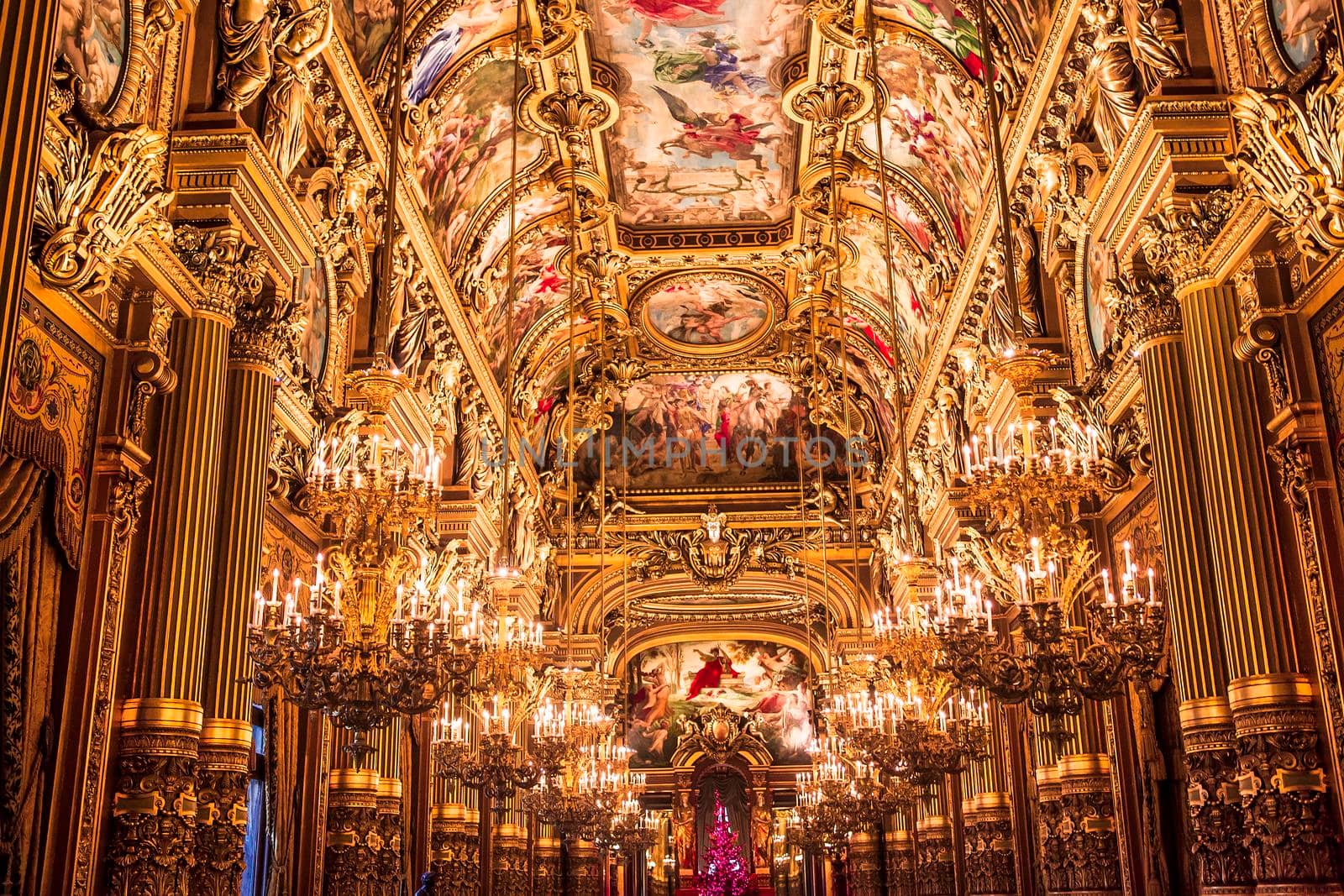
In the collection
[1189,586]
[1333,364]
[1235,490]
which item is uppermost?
[1333,364]

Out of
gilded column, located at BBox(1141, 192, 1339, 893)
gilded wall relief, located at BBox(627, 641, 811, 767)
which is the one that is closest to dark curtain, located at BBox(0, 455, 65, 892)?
gilded column, located at BBox(1141, 192, 1339, 893)

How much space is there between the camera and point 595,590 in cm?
2681

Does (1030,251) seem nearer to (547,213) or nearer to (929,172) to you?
(929,172)

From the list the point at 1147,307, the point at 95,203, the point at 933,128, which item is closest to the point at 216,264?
the point at 95,203

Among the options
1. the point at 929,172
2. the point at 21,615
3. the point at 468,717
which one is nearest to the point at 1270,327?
the point at 21,615

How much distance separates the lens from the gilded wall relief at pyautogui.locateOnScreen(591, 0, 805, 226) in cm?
1540

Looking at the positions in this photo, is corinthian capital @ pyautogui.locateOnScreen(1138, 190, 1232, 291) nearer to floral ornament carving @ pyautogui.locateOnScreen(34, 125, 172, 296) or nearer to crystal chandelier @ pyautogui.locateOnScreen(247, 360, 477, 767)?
crystal chandelier @ pyautogui.locateOnScreen(247, 360, 477, 767)

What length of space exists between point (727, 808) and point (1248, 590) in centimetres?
3022

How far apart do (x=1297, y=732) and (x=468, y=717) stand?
44.7 ft

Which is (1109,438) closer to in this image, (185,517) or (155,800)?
(185,517)

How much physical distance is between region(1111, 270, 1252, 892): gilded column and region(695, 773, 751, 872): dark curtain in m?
28.8

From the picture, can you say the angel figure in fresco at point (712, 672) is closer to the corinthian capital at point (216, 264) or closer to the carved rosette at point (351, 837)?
the carved rosette at point (351, 837)

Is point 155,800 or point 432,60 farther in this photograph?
point 432,60

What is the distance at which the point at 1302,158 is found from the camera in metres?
6.24
